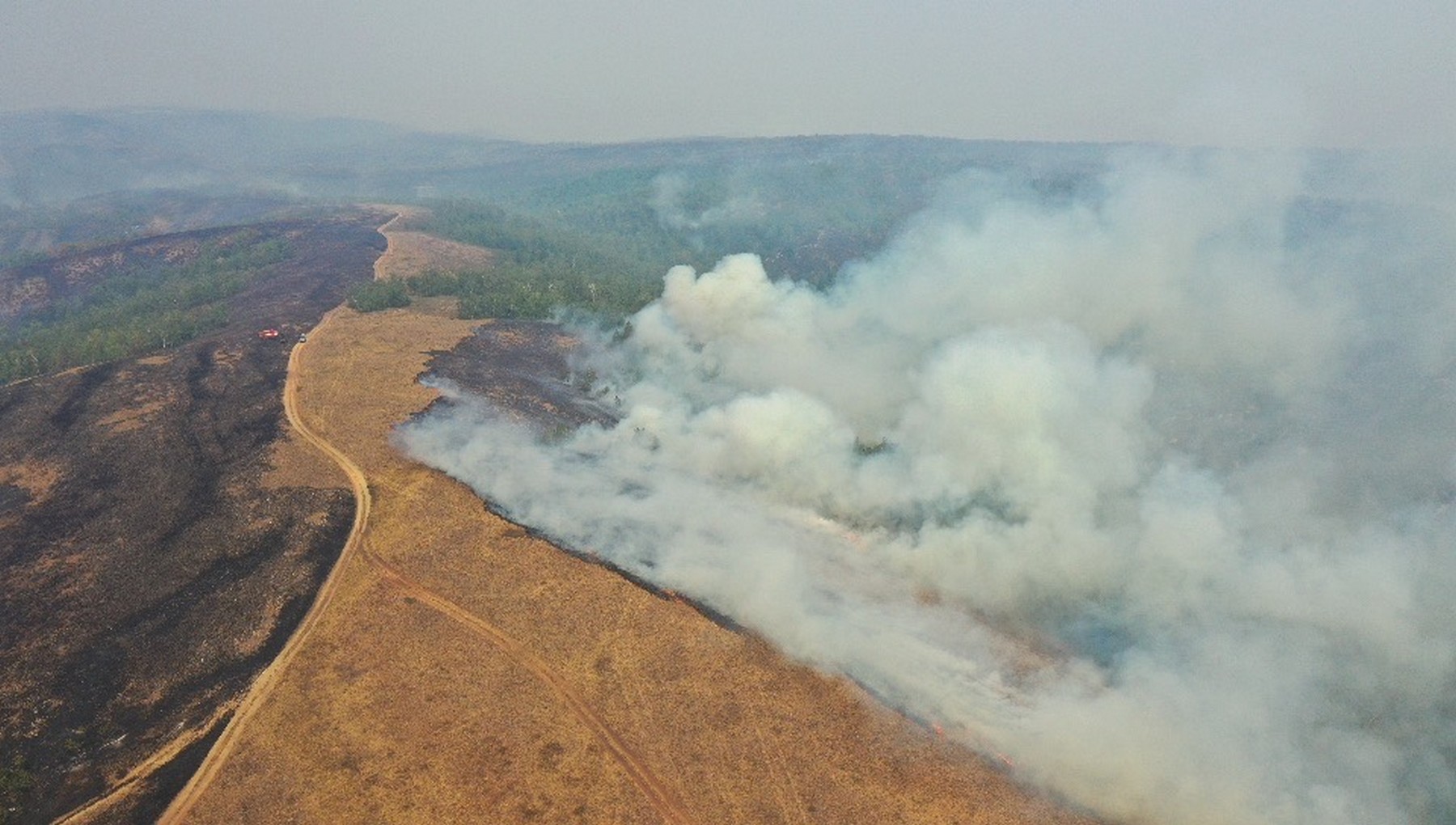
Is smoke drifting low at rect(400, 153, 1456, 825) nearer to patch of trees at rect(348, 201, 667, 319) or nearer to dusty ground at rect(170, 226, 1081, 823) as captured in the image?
dusty ground at rect(170, 226, 1081, 823)

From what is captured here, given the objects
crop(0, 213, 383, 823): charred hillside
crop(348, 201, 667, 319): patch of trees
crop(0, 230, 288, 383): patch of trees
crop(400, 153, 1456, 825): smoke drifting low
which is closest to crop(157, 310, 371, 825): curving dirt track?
crop(0, 213, 383, 823): charred hillside

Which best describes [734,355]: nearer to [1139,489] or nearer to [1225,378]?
[1139,489]

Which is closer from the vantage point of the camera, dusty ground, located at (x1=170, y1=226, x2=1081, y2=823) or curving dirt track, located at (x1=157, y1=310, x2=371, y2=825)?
curving dirt track, located at (x1=157, y1=310, x2=371, y2=825)

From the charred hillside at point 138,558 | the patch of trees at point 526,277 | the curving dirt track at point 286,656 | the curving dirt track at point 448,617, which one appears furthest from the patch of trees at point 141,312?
the curving dirt track at point 448,617

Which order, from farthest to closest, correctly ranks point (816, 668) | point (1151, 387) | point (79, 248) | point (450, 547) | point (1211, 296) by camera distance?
point (79, 248), point (1211, 296), point (1151, 387), point (450, 547), point (816, 668)

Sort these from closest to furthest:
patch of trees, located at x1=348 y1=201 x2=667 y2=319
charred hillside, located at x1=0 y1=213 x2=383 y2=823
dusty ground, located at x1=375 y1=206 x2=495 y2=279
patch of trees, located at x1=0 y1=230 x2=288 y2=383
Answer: charred hillside, located at x1=0 y1=213 x2=383 y2=823 < patch of trees, located at x1=0 y1=230 x2=288 y2=383 < patch of trees, located at x1=348 y1=201 x2=667 y2=319 < dusty ground, located at x1=375 y1=206 x2=495 y2=279

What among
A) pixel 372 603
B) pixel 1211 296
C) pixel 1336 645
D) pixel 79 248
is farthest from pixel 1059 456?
pixel 79 248

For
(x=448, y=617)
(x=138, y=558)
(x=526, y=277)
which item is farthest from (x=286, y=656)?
(x=526, y=277)

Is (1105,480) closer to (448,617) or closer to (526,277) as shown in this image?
(448,617)
